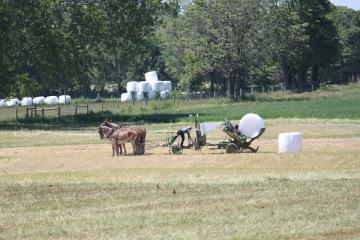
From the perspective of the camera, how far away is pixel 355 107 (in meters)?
67.1

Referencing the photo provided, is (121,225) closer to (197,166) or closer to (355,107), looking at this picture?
(197,166)

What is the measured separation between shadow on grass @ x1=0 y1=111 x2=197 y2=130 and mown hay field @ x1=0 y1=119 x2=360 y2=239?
24577 mm

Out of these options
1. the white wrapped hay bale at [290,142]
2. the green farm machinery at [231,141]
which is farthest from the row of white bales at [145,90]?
the white wrapped hay bale at [290,142]

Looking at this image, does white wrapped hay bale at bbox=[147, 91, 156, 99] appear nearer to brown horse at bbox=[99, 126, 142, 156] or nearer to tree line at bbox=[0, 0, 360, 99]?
tree line at bbox=[0, 0, 360, 99]

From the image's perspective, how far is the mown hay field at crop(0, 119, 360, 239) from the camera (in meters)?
15.8

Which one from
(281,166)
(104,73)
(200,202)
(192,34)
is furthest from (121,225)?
(104,73)

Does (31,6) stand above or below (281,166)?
above

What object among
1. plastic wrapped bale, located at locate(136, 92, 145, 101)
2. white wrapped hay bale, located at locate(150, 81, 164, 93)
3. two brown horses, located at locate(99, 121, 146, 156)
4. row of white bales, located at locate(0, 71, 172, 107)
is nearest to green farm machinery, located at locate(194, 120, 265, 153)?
two brown horses, located at locate(99, 121, 146, 156)

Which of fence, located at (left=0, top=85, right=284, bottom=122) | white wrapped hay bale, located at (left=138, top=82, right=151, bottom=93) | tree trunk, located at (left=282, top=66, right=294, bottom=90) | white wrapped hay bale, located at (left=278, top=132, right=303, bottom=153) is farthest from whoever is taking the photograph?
white wrapped hay bale, located at (left=138, top=82, right=151, bottom=93)

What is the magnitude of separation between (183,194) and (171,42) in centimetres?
11306

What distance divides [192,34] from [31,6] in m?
35.7

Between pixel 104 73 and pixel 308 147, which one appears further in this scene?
pixel 104 73

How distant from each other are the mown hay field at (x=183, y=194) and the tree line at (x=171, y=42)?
27561 millimetres

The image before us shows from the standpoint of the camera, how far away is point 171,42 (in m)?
133
